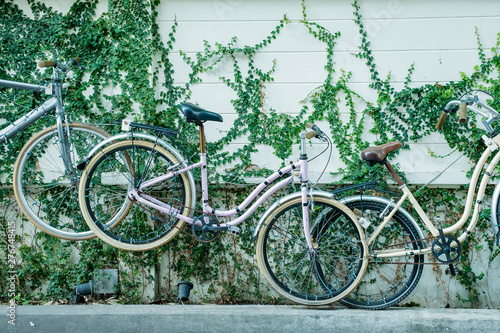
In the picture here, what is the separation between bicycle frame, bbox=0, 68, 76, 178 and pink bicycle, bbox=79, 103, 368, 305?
24 centimetres

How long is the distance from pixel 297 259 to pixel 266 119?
133 cm

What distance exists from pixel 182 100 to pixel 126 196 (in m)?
1.02

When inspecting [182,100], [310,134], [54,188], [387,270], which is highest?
[182,100]

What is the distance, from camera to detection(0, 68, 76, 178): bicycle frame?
3936 mm

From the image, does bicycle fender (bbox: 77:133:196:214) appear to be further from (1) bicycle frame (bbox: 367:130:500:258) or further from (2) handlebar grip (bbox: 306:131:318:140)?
(1) bicycle frame (bbox: 367:130:500:258)

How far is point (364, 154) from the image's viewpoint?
12.5 ft

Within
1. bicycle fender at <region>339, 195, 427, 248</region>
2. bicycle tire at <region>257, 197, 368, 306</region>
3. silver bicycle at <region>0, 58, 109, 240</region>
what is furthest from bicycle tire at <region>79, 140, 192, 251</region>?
bicycle fender at <region>339, 195, 427, 248</region>

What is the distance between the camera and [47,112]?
404 centimetres

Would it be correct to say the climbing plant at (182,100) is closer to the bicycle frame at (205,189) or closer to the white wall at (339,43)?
the white wall at (339,43)

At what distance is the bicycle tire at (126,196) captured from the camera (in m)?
3.87

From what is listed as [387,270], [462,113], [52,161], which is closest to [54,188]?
[52,161]

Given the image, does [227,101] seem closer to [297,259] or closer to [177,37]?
[177,37]

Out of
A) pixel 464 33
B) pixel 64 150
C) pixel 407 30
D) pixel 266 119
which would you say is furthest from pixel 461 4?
pixel 64 150

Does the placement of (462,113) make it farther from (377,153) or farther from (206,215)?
(206,215)
